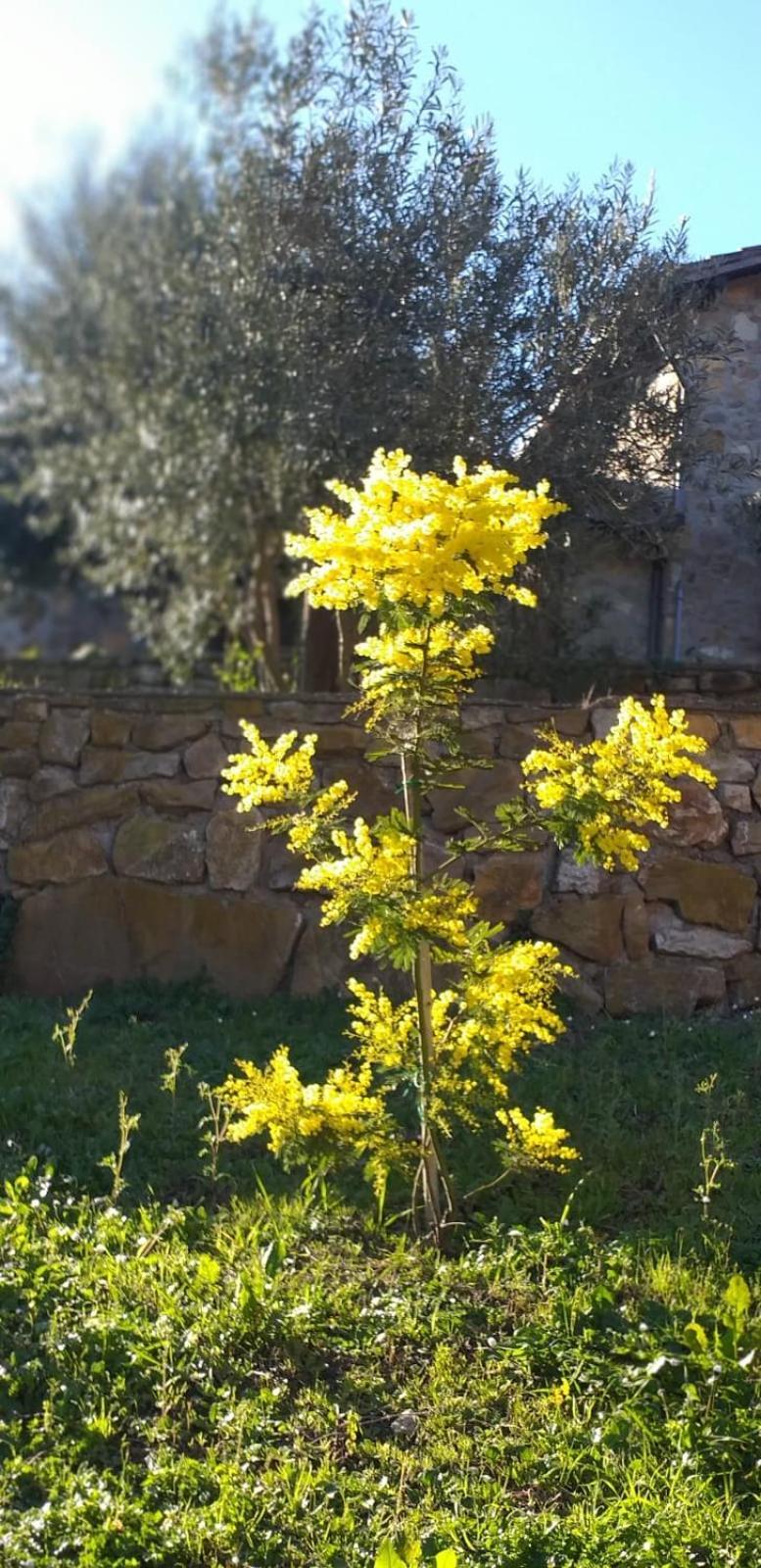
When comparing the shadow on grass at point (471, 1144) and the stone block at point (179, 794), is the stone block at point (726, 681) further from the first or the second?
the stone block at point (179, 794)

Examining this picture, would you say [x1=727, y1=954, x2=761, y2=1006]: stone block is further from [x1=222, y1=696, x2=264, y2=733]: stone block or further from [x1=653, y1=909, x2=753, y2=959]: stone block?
[x1=222, y1=696, x2=264, y2=733]: stone block

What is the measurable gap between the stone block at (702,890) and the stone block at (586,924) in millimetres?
174

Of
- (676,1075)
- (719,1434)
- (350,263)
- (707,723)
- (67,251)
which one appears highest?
(67,251)

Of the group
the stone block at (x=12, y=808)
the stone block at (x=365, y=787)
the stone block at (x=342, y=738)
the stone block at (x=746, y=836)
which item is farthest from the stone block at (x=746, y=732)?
the stone block at (x=12, y=808)

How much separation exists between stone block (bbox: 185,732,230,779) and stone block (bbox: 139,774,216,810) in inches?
1.3

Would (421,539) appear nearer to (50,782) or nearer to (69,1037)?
(69,1037)

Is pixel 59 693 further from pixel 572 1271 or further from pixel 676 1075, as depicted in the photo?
pixel 572 1271

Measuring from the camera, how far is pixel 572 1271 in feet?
13.1

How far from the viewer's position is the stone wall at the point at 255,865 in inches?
244

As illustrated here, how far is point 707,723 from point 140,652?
11.2 metres

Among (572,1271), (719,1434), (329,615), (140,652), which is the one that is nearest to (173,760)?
(329,615)

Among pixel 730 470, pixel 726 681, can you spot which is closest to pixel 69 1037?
pixel 726 681

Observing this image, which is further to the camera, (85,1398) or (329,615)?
(329,615)

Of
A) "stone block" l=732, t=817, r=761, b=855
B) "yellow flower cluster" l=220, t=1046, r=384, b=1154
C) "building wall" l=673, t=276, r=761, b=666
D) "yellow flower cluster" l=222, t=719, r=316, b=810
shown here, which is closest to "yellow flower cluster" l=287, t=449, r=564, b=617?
"yellow flower cluster" l=222, t=719, r=316, b=810
